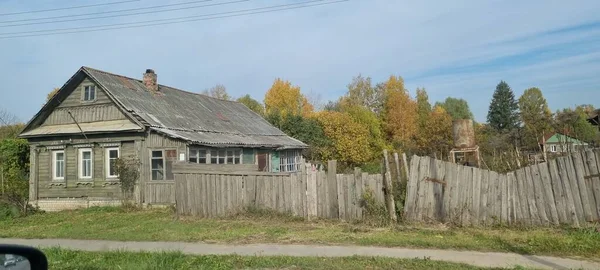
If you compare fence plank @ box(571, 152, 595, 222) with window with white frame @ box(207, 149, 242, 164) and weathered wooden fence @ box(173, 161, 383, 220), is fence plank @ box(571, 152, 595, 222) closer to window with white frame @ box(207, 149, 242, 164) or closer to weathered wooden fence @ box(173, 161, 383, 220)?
weathered wooden fence @ box(173, 161, 383, 220)

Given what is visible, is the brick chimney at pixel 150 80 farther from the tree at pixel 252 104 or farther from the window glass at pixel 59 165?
the tree at pixel 252 104

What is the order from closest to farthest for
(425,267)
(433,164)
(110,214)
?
1. (425,267)
2. (433,164)
3. (110,214)

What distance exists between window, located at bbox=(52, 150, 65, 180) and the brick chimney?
5.60 m

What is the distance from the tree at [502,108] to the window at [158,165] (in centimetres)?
6621

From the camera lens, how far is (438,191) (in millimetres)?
12117

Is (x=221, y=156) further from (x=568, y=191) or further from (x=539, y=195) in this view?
(x=568, y=191)

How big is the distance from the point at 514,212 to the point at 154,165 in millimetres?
14716

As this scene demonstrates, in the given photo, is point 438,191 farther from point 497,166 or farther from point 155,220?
point 155,220

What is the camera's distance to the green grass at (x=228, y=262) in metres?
8.25

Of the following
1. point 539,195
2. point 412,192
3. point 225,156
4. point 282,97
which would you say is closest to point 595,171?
point 539,195

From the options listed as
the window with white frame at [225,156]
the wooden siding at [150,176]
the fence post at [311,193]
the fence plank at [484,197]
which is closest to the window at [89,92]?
the wooden siding at [150,176]

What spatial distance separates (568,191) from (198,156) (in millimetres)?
14733

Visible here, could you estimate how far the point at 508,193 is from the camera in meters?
11.5

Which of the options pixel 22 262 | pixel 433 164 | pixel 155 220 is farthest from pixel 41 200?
pixel 22 262
